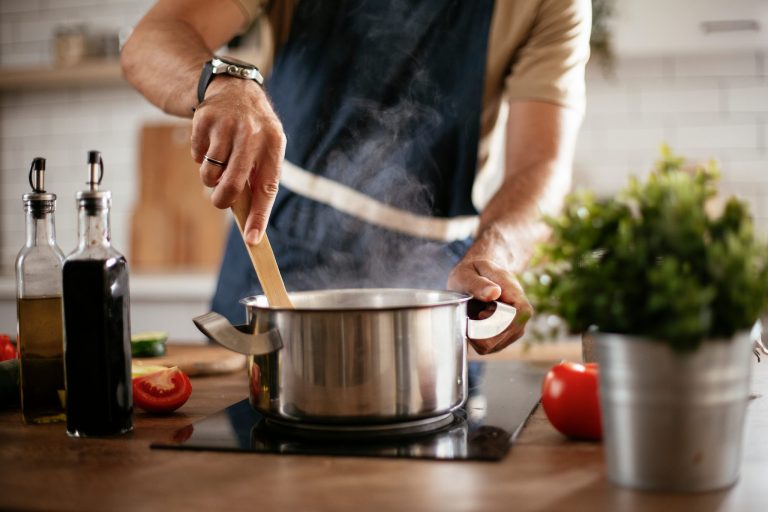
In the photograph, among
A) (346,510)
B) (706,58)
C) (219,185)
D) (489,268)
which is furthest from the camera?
(706,58)

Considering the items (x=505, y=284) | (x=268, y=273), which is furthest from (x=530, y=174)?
(x=268, y=273)

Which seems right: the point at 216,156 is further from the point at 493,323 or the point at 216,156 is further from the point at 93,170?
the point at 493,323

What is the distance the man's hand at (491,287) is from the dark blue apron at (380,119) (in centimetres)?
42

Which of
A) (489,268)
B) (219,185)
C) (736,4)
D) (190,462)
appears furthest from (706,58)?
(190,462)

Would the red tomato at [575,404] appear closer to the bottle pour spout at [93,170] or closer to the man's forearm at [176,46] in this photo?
the bottle pour spout at [93,170]

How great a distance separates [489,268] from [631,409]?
1.44ft

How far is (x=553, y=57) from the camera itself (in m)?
1.54

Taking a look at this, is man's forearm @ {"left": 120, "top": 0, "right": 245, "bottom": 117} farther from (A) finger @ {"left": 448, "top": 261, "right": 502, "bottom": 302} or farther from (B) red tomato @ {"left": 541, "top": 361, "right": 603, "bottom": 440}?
(B) red tomato @ {"left": 541, "top": 361, "right": 603, "bottom": 440}

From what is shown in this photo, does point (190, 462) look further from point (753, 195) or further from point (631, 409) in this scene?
point (753, 195)

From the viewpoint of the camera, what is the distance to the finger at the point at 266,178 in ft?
3.13

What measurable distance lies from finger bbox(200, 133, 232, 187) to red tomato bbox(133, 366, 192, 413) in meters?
0.25

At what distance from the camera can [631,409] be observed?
2.15 ft

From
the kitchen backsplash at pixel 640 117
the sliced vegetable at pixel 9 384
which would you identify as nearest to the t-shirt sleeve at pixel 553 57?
the sliced vegetable at pixel 9 384

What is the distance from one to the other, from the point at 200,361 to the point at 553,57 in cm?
85
